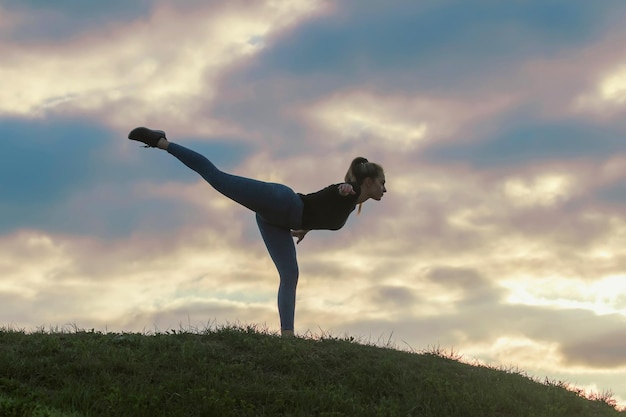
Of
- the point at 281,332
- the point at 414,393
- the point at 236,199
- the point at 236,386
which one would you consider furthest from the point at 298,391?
the point at 236,199

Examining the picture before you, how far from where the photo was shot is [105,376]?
10750mm

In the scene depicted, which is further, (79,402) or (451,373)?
(451,373)

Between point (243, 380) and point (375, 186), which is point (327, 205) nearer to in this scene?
point (375, 186)

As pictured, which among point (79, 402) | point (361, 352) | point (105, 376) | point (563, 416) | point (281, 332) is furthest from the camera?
point (281, 332)

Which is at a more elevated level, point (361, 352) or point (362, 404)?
point (361, 352)

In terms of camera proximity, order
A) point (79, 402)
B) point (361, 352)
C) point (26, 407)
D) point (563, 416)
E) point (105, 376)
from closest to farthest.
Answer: point (26, 407) → point (79, 402) → point (105, 376) → point (563, 416) → point (361, 352)

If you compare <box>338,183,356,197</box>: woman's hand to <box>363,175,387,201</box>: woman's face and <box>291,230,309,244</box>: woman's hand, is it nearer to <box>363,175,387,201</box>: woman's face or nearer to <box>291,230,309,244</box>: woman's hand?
<box>363,175,387,201</box>: woman's face

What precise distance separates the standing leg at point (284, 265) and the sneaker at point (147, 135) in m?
2.31

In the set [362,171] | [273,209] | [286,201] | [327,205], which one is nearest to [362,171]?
[362,171]

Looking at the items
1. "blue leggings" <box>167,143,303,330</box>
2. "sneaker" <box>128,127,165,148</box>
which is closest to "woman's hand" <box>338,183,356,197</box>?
"blue leggings" <box>167,143,303,330</box>

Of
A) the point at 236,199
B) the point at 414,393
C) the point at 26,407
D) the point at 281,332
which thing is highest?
the point at 236,199

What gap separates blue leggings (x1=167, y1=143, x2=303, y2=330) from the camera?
12484 mm

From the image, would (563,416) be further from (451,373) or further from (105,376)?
(105,376)

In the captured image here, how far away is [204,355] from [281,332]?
6.39 feet
